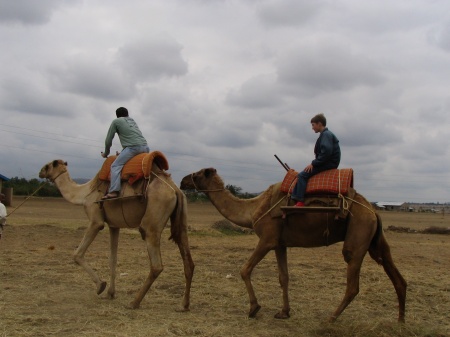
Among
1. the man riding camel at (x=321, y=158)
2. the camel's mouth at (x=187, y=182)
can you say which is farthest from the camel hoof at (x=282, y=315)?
the camel's mouth at (x=187, y=182)

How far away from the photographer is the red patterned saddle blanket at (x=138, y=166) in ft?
29.1

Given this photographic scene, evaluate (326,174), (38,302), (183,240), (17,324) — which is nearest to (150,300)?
(183,240)

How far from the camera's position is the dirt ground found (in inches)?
282

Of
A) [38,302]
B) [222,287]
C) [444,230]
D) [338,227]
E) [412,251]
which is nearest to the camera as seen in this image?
[338,227]

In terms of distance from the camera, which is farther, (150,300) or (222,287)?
(222,287)

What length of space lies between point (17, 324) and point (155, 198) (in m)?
2.87

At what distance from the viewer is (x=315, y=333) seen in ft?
23.6

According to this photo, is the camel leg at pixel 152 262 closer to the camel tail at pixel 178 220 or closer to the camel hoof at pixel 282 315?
the camel tail at pixel 178 220

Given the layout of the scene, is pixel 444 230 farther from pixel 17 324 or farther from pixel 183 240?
pixel 17 324

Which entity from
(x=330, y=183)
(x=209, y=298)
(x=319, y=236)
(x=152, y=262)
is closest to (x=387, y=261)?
(x=319, y=236)

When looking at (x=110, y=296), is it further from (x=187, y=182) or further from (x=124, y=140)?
(x=124, y=140)

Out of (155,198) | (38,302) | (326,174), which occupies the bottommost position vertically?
(38,302)

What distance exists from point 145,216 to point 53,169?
2754 millimetres

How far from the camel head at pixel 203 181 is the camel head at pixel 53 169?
2.75 metres
